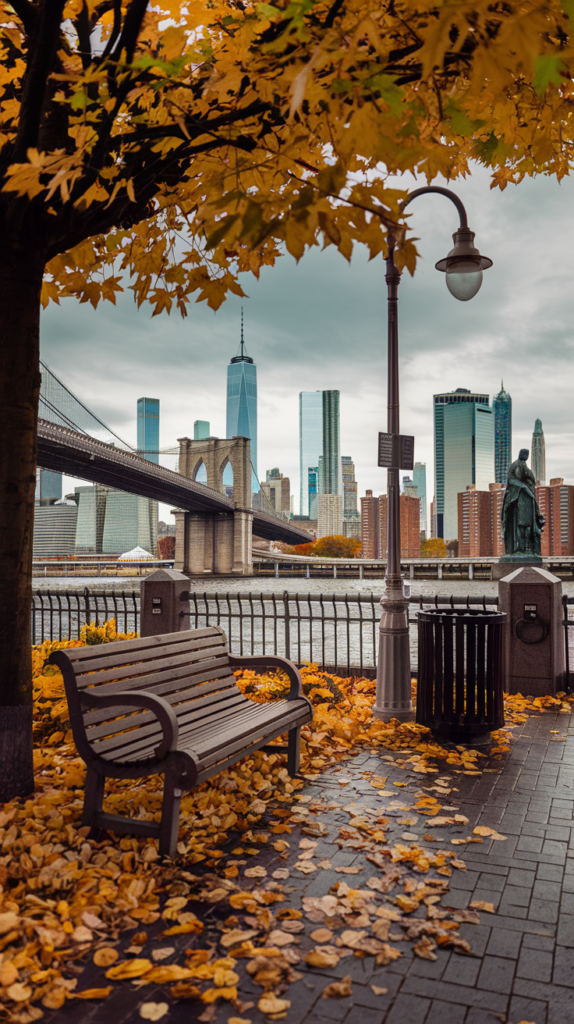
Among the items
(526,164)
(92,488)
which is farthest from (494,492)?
(526,164)

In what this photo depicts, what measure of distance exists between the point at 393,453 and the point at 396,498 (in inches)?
17.3

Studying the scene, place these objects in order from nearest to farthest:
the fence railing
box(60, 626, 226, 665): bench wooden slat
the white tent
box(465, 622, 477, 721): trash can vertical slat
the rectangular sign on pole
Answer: box(60, 626, 226, 665): bench wooden slat < box(465, 622, 477, 721): trash can vertical slat < the rectangular sign on pole < the fence railing < the white tent

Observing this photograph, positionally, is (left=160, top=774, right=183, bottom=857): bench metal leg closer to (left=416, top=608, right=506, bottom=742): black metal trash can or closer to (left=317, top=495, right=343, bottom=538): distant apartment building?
(left=416, top=608, right=506, bottom=742): black metal trash can

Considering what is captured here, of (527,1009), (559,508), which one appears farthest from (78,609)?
(559,508)

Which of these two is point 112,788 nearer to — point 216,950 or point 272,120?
point 216,950

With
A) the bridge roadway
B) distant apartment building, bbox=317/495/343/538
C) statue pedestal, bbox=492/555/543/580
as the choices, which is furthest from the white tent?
statue pedestal, bbox=492/555/543/580

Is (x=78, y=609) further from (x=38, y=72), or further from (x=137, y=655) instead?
(x=38, y=72)

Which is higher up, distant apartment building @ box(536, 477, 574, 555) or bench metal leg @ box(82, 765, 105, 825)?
distant apartment building @ box(536, 477, 574, 555)

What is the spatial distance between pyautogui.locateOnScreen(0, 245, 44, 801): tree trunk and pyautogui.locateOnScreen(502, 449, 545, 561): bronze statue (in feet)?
39.8

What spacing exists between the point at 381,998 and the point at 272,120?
152 inches

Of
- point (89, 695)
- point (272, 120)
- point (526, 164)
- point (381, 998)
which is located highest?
point (526, 164)

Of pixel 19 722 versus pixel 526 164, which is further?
pixel 526 164

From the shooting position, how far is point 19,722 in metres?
3.95

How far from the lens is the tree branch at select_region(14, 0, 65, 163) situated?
3027 mm
